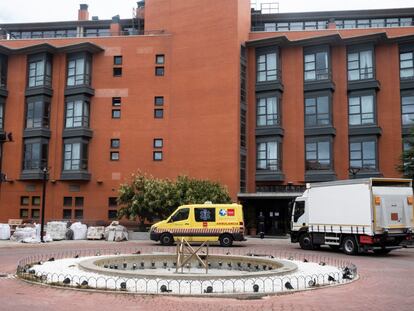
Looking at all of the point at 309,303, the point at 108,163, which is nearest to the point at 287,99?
the point at 108,163

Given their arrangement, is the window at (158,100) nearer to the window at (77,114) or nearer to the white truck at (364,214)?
the window at (77,114)

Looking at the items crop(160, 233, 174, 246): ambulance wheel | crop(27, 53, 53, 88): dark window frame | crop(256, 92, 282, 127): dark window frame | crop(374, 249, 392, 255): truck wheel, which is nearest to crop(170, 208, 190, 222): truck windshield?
crop(160, 233, 174, 246): ambulance wheel

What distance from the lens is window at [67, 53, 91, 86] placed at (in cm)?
4284

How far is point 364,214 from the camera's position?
22547 millimetres

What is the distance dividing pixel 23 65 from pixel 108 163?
1210 centimetres

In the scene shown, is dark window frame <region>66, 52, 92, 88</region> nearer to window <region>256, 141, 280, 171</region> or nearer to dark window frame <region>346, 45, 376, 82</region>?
window <region>256, 141, 280, 171</region>

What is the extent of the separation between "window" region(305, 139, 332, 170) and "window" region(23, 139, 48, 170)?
21.9 meters

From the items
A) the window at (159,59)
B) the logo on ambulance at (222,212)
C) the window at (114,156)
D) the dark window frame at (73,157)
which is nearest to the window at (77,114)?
A: the dark window frame at (73,157)

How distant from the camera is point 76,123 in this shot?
140 feet

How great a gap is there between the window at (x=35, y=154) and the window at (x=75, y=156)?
5.94 feet

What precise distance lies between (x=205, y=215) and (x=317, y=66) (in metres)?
18.3

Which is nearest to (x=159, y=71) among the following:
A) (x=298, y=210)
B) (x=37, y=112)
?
(x=37, y=112)

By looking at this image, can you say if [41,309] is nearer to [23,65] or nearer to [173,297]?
[173,297]

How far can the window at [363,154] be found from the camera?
3831 cm
